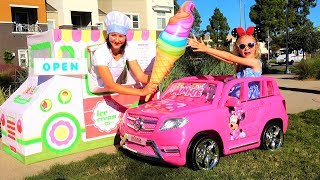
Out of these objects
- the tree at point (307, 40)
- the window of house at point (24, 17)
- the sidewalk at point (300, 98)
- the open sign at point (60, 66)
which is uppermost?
the window of house at point (24, 17)

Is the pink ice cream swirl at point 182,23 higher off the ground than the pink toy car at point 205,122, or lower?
higher

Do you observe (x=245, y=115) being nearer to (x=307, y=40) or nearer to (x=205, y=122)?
(x=205, y=122)

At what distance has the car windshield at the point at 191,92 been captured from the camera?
6.21 meters

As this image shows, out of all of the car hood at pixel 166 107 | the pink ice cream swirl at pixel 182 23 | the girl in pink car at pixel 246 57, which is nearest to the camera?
the car hood at pixel 166 107

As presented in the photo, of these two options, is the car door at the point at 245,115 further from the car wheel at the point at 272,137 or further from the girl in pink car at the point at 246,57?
the car wheel at the point at 272,137

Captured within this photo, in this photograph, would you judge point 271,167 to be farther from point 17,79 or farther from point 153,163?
point 17,79

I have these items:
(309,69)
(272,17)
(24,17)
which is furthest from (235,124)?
(272,17)

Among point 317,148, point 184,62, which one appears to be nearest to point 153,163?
point 317,148

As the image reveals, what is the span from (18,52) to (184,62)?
2310cm

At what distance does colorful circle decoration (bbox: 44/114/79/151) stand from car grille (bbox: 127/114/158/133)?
1495 millimetres

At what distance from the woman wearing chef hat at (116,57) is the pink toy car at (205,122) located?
15.8 inches

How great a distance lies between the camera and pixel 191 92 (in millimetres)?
6461

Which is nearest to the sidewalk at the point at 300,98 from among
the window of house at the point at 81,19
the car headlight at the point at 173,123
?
the car headlight at the point at 173,123

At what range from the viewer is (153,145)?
18.2 ft
